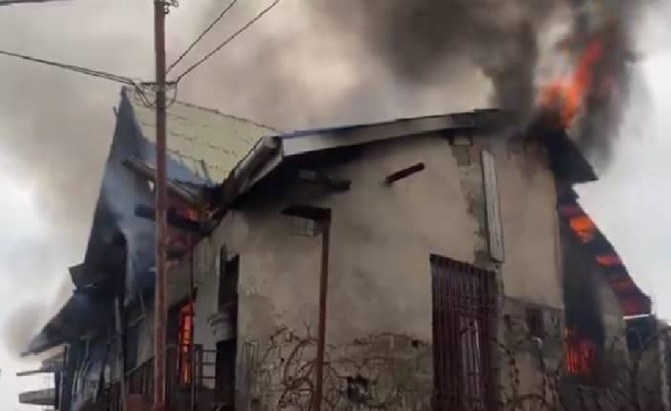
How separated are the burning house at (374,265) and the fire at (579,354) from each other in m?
0.05

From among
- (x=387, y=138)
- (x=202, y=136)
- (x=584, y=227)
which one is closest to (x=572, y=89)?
(x=584, y=227)

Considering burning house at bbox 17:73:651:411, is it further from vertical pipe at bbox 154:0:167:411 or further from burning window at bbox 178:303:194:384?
vertical pipe at bbox 154:0:167:411

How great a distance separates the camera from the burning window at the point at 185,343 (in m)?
12.5

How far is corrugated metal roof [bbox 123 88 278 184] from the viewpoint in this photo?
14977 mm

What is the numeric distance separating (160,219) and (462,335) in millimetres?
4499

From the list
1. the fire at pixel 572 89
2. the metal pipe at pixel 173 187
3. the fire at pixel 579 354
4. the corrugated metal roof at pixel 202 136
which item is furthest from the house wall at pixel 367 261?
the corrugated metal roof at pixel 202 136

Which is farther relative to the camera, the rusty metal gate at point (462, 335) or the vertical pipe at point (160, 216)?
the rusty metal gate at point (462, 335)

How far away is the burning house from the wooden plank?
0.10 feet

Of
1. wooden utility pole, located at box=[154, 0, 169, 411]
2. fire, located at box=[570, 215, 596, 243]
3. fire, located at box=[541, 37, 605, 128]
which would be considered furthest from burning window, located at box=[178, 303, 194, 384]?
fire, located at box=[570, 215, 596, 243]

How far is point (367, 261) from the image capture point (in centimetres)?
1197

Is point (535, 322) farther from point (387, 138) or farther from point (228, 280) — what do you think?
point (228, 280)

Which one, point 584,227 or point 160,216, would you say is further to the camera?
point 584,227

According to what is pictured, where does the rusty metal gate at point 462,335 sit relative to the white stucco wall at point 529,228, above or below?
below

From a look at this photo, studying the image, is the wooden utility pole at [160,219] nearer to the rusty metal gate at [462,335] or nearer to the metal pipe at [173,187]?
the metal pipe at [173,187]
